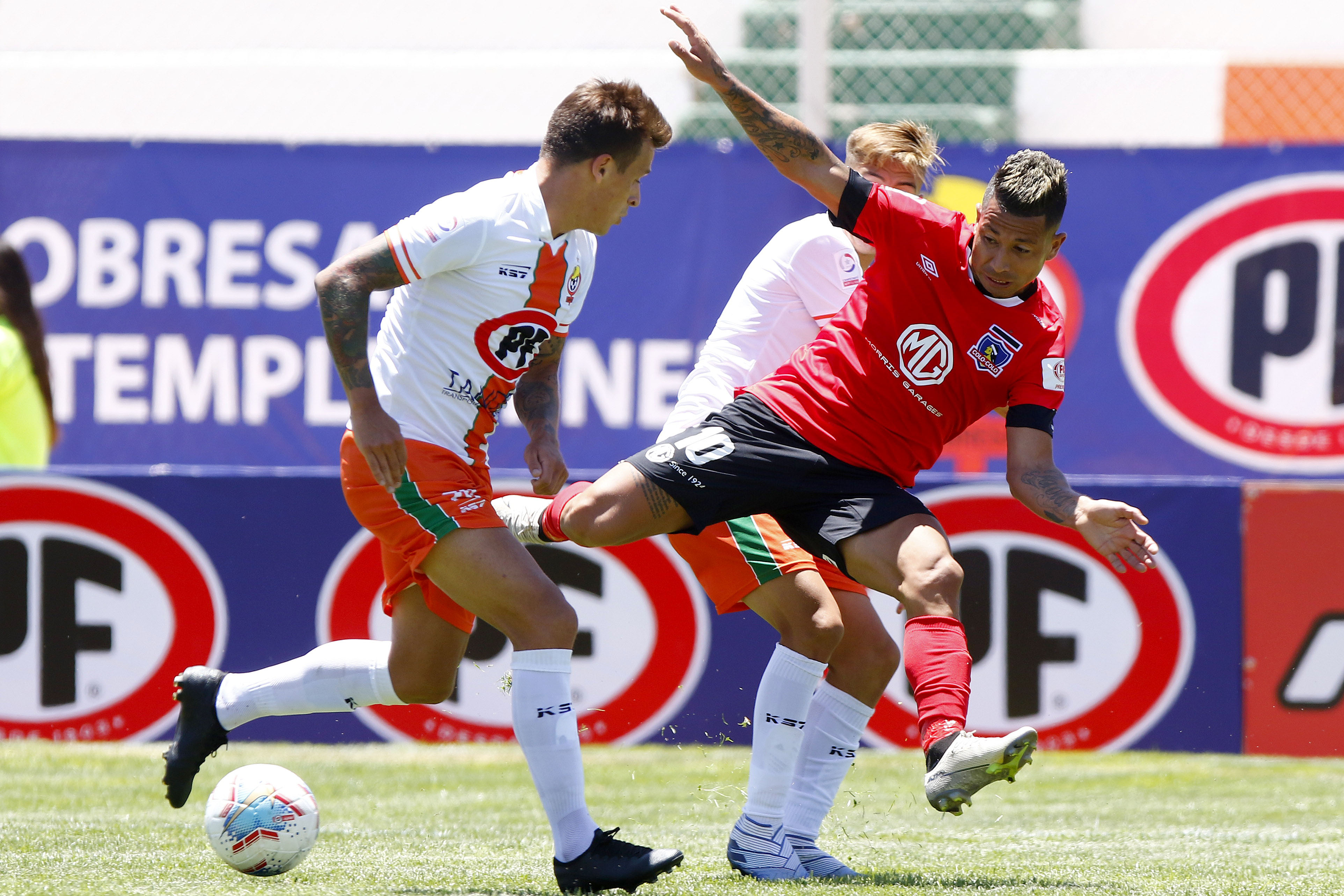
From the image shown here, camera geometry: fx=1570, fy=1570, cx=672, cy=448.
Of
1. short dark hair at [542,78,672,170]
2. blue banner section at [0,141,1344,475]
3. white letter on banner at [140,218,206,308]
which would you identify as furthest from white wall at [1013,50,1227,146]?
short dark hair at [542,78,672,170]

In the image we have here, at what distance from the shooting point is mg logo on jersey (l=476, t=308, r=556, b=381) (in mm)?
4164

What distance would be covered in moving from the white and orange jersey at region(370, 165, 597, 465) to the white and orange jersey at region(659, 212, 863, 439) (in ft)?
2.26

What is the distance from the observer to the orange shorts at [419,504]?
4.09 meters

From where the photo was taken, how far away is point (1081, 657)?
Result: 23.4 feet

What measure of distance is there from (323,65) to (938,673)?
303 inches

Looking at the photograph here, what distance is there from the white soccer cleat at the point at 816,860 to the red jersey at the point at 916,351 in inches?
43.2

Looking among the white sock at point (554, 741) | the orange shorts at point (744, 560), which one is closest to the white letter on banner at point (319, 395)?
the orange shorts at point (744, 560)

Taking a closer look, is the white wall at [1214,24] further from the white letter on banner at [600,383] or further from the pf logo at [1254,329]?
the white letter on banner at [600,383]

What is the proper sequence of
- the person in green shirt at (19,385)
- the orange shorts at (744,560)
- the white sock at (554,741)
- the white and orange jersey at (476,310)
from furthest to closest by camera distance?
the person in green shirt at (19,385), the orange shorts at (744,560), the white and orange jersey at (476,310), the white sock at (554,741)

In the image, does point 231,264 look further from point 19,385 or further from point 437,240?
point 437,240

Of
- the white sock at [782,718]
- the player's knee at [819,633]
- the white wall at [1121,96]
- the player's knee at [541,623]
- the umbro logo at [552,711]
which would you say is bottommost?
the white sock at [782,718]

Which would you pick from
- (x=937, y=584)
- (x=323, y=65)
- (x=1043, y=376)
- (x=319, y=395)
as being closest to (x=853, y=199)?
(x=1043, y=376)

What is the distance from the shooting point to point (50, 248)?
9672 millimetres

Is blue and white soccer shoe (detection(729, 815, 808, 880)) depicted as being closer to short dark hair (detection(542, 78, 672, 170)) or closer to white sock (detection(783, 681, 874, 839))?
white sock (detection(783, 681, 874, 839))
